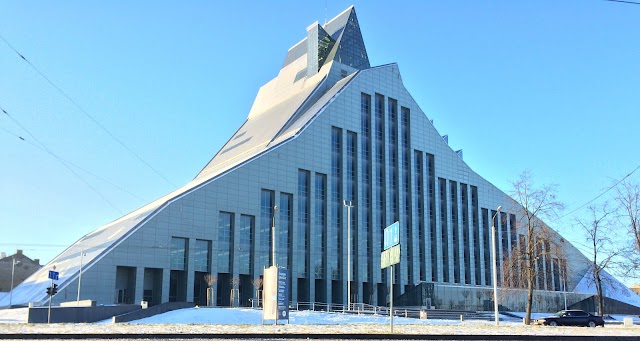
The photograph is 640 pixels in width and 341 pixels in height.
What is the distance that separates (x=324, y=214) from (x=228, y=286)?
52.7 ft

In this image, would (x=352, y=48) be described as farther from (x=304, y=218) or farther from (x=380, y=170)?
(x=304, y=218)

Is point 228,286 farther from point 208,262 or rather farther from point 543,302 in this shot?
point 543,302

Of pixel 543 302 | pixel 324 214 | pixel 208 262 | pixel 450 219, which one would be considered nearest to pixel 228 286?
pixel 208 262

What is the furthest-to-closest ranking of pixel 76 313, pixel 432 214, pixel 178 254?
pixel 432 214 → pixel 178 254 → pixel 76 313

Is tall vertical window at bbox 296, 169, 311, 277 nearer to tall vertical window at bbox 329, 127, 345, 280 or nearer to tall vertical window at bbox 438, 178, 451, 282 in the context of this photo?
tall vertical window at bbox 329, 127, 345, 280

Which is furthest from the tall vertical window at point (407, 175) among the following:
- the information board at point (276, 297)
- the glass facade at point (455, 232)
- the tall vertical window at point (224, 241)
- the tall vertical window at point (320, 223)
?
the information board at point (276, 297)

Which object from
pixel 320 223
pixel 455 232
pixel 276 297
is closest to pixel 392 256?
pixel 276 297

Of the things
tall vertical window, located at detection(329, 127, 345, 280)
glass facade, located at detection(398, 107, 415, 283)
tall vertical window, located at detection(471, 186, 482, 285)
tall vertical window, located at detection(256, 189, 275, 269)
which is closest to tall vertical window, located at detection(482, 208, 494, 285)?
tall vertical window, located at detection(471, 186, 482, 285)

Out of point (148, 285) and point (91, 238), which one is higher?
point (91, 238)

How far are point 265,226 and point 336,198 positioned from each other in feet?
38.1

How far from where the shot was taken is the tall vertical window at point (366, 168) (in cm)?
8544

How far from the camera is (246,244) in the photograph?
75.2 m

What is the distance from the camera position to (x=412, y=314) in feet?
217

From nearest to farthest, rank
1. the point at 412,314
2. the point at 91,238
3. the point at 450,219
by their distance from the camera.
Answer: the point at 412,314, the point at 91,238, the point at 450,219
